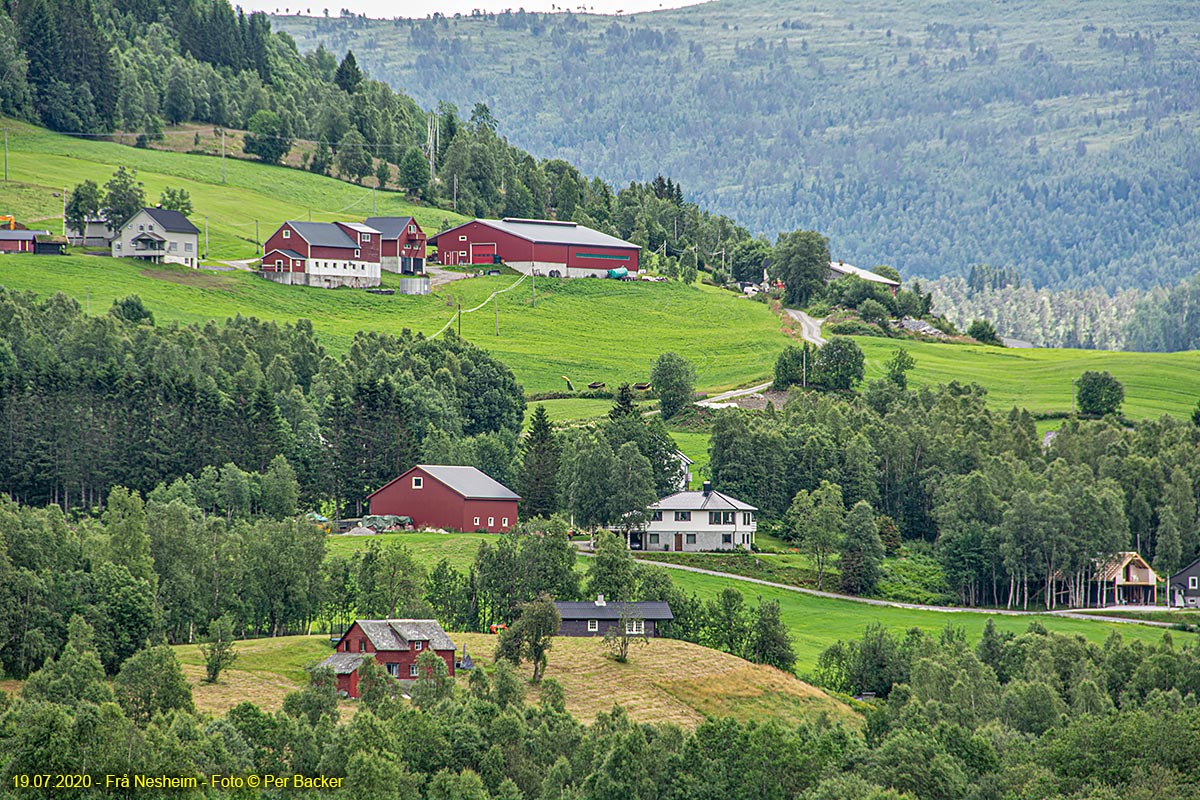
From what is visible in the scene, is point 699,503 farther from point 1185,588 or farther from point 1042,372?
point 1042,372

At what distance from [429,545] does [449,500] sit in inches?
320

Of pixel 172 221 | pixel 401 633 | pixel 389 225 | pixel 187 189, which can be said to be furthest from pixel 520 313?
pixel 401 633

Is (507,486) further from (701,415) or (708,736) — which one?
(708,736)

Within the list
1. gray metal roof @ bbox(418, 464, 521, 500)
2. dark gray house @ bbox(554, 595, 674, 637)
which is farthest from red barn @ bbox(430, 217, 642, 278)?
dark gray house @ bbox(554, 595, 674, 637)

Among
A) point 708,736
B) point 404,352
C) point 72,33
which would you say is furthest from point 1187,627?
point 72,33

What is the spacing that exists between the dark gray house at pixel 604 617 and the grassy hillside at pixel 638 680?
0.76 m

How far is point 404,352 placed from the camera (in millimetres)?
133625

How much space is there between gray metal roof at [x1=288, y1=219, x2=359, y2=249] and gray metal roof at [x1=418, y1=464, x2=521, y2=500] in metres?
58.0

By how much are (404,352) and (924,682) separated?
6498 cm

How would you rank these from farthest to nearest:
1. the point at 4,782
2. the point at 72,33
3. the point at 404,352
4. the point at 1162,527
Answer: the point at 72,33
the point at 404,352
the point at 1162,527
the point at 4,782

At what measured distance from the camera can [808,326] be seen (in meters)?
174


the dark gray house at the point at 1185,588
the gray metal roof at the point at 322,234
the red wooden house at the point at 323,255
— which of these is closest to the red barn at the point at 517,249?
the red wooden house at the point at 323,255

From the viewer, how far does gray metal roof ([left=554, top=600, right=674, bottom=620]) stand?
285ft

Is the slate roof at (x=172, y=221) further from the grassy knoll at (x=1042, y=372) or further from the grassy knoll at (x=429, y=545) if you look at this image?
the grassy knoll at (x=1042, y=372)
